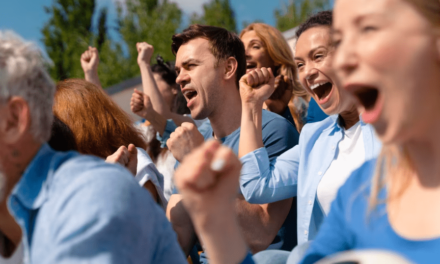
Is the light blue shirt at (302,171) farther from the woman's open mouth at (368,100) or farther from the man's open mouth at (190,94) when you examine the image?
the woman's open mouth at (368,100)

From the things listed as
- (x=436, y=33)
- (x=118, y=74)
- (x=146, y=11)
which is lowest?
(x=118, y=74)

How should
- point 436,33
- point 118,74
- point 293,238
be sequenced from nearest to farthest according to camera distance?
1. point 436,33
2. point 293,238
3. point 118,74

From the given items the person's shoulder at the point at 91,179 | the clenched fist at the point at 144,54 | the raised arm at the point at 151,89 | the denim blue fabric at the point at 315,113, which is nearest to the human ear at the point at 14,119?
the person's shoulder at the point at 91,179

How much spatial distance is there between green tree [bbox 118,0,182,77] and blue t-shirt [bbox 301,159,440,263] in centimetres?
2486

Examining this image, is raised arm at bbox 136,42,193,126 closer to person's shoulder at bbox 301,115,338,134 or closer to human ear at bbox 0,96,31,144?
person's shoulder at bbox 301,115,338,134

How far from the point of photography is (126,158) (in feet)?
7.43

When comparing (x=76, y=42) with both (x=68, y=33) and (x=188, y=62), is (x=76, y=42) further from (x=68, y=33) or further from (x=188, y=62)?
(x=188, y=62)

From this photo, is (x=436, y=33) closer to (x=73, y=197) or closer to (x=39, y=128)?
(x=73, y=197)

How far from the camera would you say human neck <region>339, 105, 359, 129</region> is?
2.34 m

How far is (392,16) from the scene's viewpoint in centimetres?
103

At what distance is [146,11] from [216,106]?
33653 millimetres

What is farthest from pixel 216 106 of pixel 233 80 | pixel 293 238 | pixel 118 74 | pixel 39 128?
pixel 118 74

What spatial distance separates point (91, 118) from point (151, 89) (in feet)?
6.16

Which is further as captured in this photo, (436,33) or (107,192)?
(107,192)
